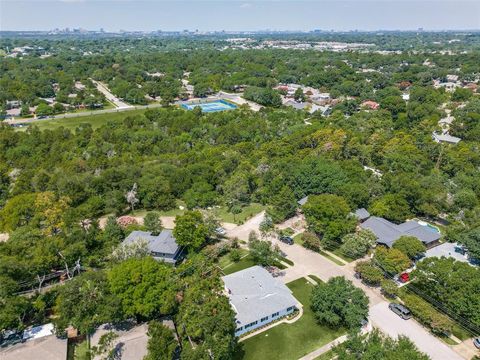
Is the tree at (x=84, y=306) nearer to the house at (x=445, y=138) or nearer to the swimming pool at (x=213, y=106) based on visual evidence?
the house at (x=445, y=138)

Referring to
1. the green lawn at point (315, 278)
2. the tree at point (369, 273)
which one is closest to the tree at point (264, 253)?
the green lawn at point (315, 278)

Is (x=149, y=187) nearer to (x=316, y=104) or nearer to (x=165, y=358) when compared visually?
(x=165, y=358)

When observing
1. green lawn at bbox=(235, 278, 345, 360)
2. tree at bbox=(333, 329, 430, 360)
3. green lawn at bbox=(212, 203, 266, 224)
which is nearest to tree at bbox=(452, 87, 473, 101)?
green lawn at bbox=(212, 203, 266, 224)

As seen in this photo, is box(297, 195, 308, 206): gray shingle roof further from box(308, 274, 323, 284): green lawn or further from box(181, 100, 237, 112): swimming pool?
box(181, 100, 237, 112): swimming pool

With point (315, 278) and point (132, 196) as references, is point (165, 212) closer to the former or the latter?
point (132, 196)

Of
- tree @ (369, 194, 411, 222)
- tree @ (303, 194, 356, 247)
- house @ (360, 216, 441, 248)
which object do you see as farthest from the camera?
tree @ (369, 194, 411, 222)

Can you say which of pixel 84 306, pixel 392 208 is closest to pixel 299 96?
pixel 392 208
